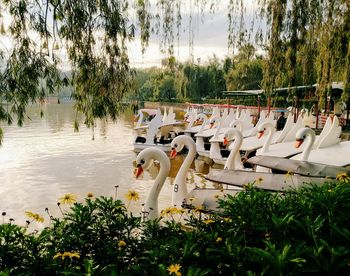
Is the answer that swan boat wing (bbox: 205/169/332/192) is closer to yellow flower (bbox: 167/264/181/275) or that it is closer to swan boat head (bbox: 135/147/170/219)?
swan boat head (bbox: 135/147/170/219)

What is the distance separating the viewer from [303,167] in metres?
7.73

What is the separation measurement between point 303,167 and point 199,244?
587cm

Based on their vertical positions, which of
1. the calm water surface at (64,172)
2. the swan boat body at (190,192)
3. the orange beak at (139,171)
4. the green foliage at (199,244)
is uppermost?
the green foliage at (199,244)

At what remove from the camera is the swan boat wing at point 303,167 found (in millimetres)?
7378

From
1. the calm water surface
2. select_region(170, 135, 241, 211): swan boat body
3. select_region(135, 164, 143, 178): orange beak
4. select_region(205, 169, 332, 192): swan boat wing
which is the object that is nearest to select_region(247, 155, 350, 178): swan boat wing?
select_region(205, 169, 332, 192): swan boat wing

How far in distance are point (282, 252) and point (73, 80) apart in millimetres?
2617

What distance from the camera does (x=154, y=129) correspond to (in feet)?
52.9

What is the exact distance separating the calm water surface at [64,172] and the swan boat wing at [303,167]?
2.58 metres

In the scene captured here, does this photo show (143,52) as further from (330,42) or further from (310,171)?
(310,171)

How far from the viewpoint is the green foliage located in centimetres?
211

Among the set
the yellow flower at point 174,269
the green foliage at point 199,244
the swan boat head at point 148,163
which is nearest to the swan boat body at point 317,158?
the swan boat head at point 148,163

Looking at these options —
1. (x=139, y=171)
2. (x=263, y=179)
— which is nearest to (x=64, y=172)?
(x=139, y=171)

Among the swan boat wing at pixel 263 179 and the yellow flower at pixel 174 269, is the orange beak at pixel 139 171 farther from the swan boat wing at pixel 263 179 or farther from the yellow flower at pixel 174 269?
the yellow flower at pixel 174 269

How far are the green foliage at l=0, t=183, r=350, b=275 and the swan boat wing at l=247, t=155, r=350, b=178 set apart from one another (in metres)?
4.50
